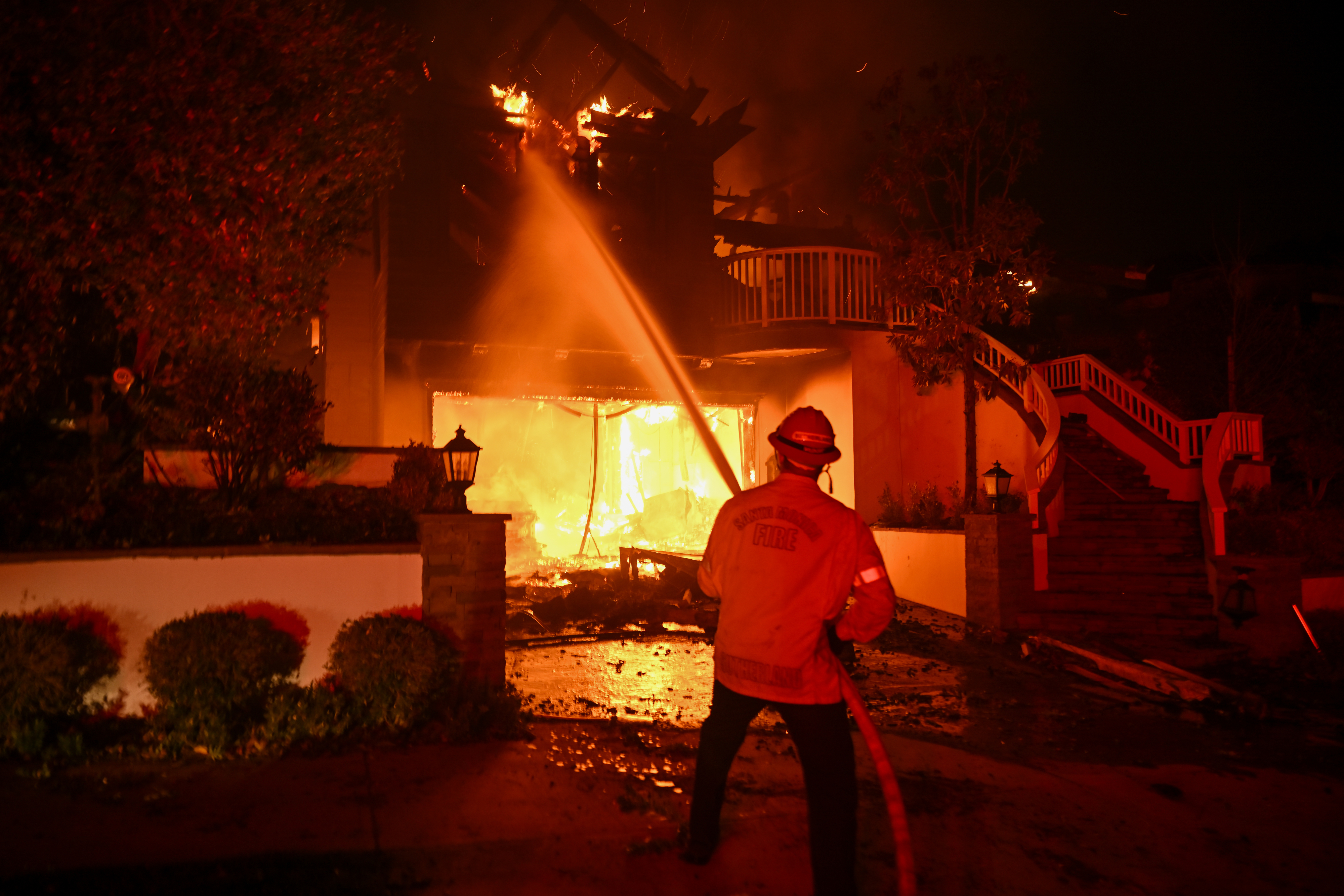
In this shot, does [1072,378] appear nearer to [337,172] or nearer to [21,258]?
[337,172]

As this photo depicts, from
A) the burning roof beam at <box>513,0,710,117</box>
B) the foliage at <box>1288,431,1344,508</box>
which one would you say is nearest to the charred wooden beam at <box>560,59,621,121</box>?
the burning roof beam at <box>513,0,710,117</box>

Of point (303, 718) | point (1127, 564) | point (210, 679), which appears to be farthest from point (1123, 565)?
point (210, 679)

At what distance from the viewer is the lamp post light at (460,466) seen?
6848mm

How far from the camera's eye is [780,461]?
355 cm

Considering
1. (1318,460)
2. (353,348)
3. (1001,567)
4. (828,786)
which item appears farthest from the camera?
(1318,460)

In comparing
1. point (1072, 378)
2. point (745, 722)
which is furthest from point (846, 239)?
point (745, 722)

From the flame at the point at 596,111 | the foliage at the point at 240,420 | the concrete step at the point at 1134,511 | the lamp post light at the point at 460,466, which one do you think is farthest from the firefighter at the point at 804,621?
the flame at the point at 596,111

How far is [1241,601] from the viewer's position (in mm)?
9188

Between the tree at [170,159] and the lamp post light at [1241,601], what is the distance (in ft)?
33.6

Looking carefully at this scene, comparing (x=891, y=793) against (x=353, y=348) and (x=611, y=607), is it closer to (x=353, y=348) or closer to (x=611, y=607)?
(x=611, y=607)

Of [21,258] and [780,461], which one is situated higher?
[21,258]

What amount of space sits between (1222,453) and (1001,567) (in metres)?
4.82

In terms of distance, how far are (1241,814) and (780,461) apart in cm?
352

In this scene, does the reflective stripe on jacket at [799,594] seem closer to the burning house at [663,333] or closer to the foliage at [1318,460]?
the burning house at [663,333]
